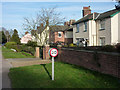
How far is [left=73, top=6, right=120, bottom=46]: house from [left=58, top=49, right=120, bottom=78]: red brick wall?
8.46 metres

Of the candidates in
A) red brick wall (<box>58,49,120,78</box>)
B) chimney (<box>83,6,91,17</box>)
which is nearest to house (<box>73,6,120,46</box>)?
chimney (<box>83,6,91,17</box>)

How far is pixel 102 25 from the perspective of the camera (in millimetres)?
21891

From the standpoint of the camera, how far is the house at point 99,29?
1958cm

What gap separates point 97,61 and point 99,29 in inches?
599

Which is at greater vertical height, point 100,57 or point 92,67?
point 100,57

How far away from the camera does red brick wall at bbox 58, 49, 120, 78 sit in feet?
22.6

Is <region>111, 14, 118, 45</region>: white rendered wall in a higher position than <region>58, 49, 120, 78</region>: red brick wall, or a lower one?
higher

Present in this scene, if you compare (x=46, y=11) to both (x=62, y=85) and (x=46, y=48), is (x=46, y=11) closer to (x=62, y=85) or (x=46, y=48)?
(x=46, y=48)

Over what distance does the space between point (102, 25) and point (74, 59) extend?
12.9 metres

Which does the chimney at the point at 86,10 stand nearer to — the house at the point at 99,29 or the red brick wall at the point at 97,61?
the house at the point at 99,29

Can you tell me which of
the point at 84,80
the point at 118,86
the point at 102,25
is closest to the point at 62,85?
the point at 84,80

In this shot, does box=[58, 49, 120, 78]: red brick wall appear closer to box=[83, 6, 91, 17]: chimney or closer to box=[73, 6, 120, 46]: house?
box=[73, 6, 120, 46]: house

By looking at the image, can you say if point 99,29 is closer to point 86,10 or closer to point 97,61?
point 86,10

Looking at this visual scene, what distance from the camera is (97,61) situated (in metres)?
8.23
